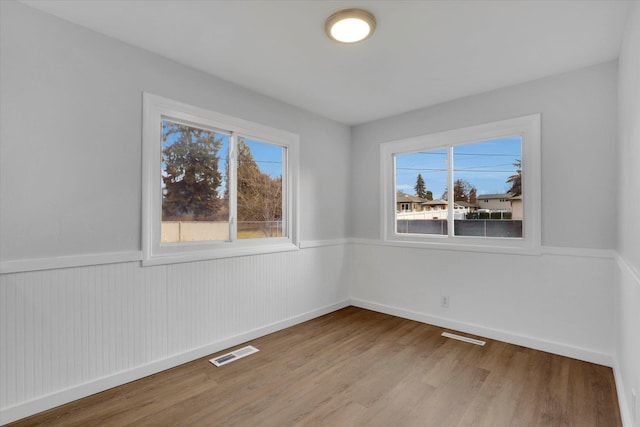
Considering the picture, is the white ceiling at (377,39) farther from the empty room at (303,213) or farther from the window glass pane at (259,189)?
the window glass pane at (259,189)

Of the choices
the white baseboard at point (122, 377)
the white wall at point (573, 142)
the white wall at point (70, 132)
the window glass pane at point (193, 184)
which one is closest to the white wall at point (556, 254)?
the white wall at point (573, 142)

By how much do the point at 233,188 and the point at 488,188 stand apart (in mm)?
2650

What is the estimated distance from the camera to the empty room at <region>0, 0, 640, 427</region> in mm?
1951

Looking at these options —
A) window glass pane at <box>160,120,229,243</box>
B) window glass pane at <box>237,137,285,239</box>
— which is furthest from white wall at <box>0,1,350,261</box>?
window glass pane at <box>237,137,285,239</box>

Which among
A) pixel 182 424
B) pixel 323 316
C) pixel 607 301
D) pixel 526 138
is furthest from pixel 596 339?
pixel 182 424

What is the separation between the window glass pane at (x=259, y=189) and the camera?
320 cm

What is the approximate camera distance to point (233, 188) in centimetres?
308

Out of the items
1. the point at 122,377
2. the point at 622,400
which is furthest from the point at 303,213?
the point at 622,400

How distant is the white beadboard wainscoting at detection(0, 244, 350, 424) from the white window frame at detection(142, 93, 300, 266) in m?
0.10

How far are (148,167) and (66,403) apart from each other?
66.1 inches

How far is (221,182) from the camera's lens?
3008 mm

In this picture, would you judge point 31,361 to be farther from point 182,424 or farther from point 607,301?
point 607,301

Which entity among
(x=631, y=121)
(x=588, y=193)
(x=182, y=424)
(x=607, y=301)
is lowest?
(x=182, y=424)

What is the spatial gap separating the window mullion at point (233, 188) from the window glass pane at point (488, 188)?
2408 millimetres
